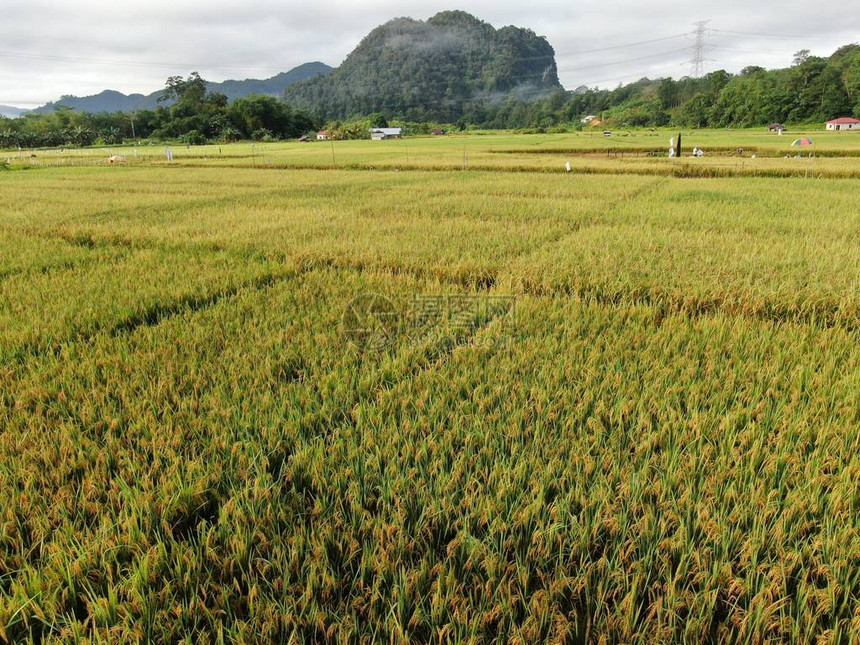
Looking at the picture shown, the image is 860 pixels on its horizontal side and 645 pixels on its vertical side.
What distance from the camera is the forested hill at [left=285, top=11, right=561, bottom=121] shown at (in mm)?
113438

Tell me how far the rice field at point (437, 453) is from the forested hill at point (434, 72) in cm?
10932

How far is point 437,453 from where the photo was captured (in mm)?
1667

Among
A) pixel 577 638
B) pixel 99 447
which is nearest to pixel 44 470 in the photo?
pixel 99 447

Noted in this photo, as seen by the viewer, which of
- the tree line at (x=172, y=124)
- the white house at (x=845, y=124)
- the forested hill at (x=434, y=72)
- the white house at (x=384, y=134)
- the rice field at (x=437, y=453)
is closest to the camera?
the rice field at (x=437, y=453)

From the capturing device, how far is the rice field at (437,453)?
1102 millimetres

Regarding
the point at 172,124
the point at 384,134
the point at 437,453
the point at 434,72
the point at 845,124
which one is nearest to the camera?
the point at 437,453

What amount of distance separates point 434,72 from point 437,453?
140740 millimetres

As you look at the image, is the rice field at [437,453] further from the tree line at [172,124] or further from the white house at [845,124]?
the tree line at [172,124]

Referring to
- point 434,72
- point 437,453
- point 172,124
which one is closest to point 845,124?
point 437,453

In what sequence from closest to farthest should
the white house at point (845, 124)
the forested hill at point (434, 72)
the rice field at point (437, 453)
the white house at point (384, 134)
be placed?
the rice field at point (437, 453)
the white house at point (845, 124)
the white house at point (384, 134)
the forested hill at point (434, 72)

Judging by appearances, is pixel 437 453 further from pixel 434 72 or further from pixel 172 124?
pixel 434 72

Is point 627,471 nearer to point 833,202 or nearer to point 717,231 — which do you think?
point 717,231

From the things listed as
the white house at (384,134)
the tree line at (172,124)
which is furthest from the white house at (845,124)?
the tree line at (172,124)

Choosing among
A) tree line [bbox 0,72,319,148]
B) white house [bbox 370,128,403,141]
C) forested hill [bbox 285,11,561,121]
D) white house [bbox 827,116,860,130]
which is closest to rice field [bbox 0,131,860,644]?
white house [bbox 827,116,860,130]
